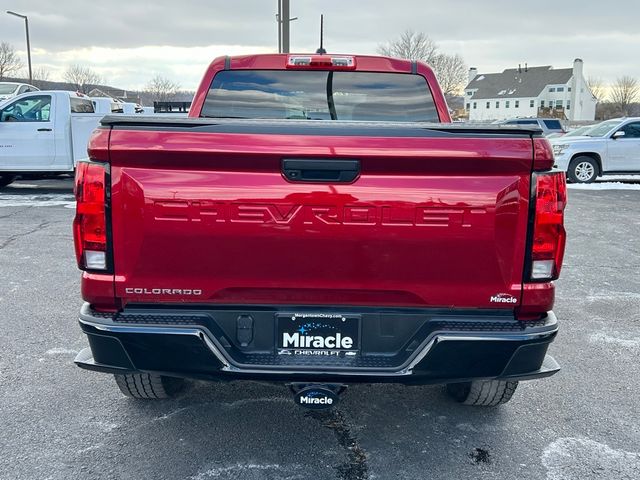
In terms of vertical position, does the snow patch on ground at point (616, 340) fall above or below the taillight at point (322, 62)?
below

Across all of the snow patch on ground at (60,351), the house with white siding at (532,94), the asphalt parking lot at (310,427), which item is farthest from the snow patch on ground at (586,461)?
the house with white siding at (532,94)

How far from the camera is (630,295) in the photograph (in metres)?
5.82

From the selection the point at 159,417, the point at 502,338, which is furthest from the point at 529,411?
the point at 159,417

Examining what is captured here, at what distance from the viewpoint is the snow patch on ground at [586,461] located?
2793 mm

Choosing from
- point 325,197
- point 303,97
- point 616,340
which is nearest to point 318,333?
point 325,197

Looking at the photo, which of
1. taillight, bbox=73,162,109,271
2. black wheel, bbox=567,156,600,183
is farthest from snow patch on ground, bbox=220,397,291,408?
black wheel, bbox=567,156,600,183

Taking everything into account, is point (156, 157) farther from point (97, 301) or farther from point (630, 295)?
point (630, 295)

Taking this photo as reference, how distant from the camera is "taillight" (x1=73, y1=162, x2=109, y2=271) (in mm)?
2398

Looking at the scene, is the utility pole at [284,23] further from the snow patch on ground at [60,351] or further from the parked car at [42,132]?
the snow patch on ground at [60,351]

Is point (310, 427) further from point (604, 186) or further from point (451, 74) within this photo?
point (451, 74)

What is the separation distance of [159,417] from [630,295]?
4.73 metres

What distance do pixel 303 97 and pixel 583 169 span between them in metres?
12.9

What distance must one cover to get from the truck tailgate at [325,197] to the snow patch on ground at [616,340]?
2660 millimetres

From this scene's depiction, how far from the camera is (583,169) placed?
14906 mm
